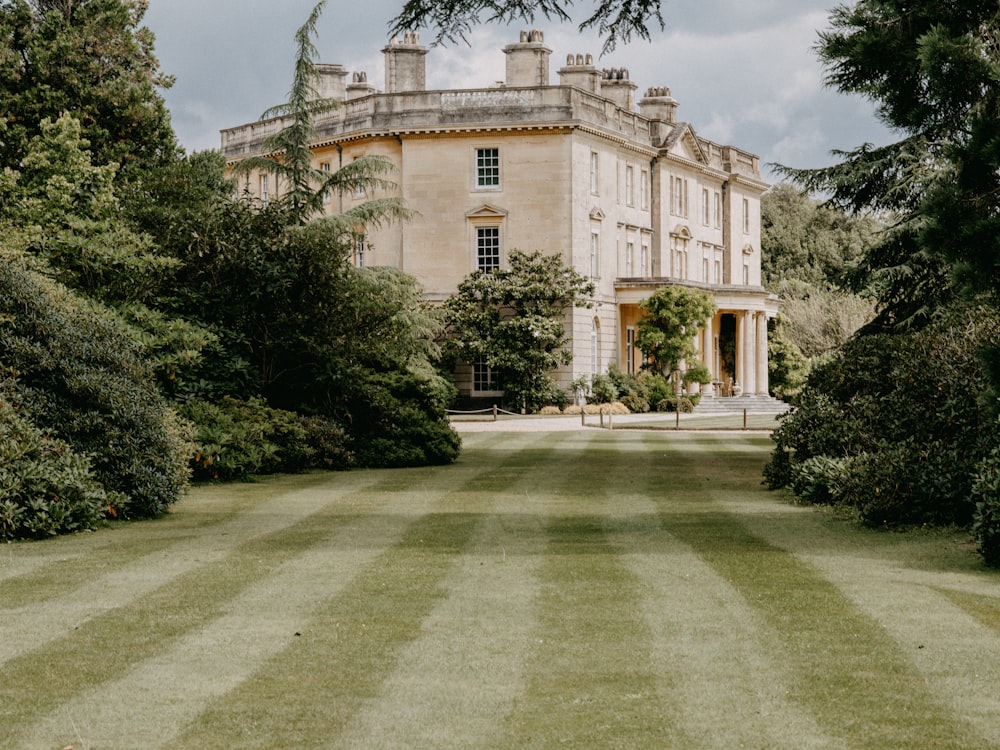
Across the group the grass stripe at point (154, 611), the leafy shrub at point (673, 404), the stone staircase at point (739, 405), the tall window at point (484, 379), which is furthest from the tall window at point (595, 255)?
the grass stripe at point (154, 611)

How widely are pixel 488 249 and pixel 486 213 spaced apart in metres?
1.40

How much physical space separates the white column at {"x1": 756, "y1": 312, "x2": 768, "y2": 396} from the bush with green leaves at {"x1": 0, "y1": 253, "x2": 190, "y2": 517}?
4679cm

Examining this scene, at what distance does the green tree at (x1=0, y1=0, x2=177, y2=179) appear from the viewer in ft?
123

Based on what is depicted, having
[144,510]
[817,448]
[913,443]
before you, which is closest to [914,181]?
[817,448]

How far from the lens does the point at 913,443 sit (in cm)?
1294

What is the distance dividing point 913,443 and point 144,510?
Result: 7980 millimetres

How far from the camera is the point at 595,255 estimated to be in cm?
5066

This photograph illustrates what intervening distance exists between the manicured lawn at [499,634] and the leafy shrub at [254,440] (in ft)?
14.4

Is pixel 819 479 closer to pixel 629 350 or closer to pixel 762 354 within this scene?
pixel 629 350

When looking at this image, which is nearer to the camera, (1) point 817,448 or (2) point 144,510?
(2) point 144,510

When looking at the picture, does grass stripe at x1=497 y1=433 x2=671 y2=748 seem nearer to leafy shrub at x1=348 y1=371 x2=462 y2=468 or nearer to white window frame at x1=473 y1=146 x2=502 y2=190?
leafy shrub at x1=348 y1=371 x2=462 y2=468

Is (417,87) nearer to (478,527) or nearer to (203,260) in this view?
(203,260)

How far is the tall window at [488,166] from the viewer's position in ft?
162

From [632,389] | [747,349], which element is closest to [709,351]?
[747,349]
